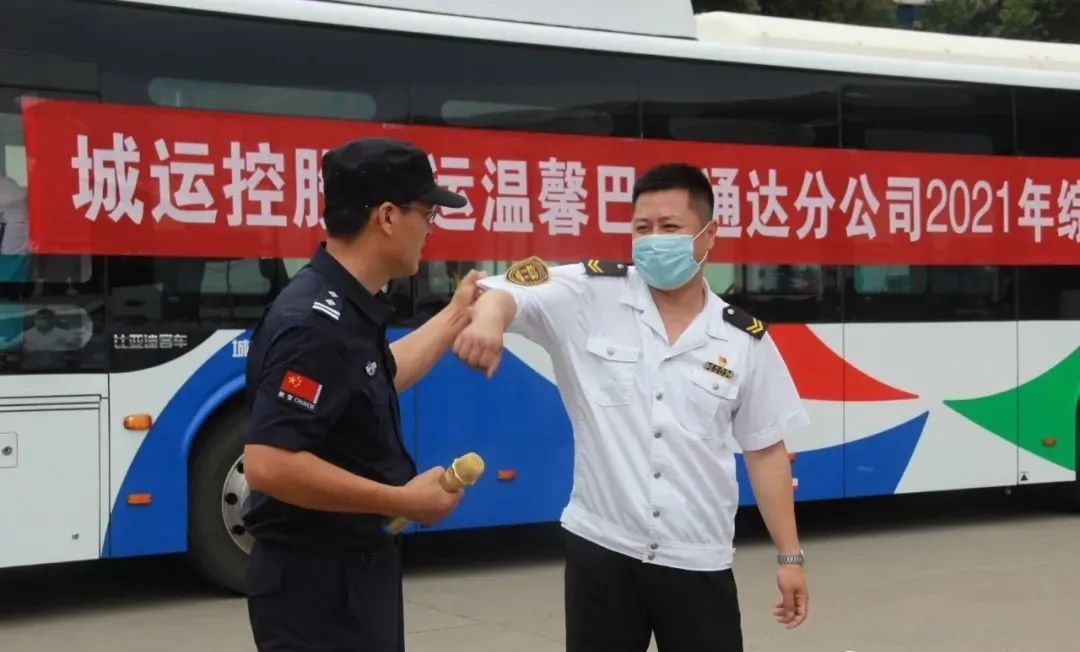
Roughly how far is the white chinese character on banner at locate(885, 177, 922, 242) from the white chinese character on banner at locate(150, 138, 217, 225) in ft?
16.2

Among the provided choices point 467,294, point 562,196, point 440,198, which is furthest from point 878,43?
point 440,198

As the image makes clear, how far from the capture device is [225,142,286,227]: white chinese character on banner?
26.4 feet

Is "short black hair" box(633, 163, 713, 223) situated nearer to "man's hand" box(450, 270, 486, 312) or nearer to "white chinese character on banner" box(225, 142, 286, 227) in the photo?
"man's hand" box(450, 270, 486, 312)

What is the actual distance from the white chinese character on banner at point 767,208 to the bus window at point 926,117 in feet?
2.38

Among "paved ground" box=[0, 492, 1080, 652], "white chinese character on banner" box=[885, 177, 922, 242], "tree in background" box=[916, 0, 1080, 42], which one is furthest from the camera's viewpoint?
"tree in background" box=[916, 0, 1080, 42]

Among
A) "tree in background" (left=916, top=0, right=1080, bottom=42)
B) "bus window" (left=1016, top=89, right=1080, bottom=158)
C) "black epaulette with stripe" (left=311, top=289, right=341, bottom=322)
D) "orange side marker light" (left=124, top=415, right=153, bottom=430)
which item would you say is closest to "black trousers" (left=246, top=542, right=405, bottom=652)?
"black epaulette with stripe" (left=311, top=289, right=341, bottom=322)

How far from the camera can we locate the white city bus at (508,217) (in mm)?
7531

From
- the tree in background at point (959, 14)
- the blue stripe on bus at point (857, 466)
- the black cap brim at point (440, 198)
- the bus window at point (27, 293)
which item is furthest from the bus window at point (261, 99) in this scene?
the tree in background at point (959, 14)

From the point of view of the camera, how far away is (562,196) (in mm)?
9086

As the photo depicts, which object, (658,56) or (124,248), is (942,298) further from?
(124,248)

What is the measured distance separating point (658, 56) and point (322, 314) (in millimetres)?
6851

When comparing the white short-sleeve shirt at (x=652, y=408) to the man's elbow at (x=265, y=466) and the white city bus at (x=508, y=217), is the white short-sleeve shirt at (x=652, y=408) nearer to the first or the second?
the man's elbow at (x=265, y=466)

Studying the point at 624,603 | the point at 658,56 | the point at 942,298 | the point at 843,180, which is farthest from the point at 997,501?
the point at 624,603

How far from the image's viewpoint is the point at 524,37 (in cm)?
898
